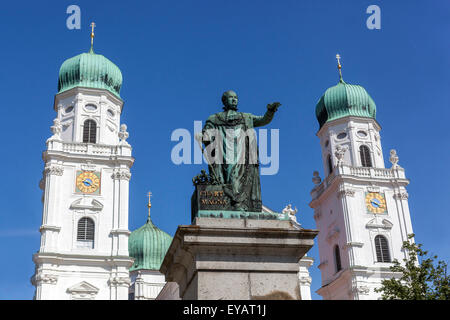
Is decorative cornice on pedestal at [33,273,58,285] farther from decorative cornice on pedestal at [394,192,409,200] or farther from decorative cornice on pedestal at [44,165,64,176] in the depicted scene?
decorative cornice on pedestal at [394,192,409,200]

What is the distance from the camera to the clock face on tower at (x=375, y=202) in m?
53.7

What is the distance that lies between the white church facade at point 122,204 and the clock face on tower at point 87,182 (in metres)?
0.08

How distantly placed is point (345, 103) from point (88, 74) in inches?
948

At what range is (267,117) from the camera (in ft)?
34.2

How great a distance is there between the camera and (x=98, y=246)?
150 ft

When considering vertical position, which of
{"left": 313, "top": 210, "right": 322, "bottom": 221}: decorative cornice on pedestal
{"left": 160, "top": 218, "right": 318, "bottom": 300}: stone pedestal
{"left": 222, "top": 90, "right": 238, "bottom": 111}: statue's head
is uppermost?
{"left": 313, "top": 210, "right": 322, "bottom": 221}: decorative cornice on pedestal

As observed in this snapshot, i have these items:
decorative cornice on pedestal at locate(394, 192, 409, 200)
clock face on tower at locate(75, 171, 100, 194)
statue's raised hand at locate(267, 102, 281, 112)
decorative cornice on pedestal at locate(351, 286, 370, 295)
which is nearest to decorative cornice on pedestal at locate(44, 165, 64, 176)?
clock face on tower at locate(75, 171, 100, 194)

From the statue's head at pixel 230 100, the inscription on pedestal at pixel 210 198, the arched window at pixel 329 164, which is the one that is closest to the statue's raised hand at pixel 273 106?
the statue's head at pixel 230 100

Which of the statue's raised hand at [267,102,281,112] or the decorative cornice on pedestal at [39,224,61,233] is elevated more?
the decorative cornice on pedestal at [39,224,61,233]

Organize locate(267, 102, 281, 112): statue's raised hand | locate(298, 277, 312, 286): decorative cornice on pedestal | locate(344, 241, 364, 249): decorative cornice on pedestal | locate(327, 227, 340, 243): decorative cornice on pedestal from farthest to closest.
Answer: locate(327, 227, 340, 243): decorative cornice on pedestal → locate(344, 241, 364, 249): decorative cornice on pedestal → locate(298, 277, 312, 286): decorative cornice on pedestal → locate(267, 102, 281, 112): statue's raised hand

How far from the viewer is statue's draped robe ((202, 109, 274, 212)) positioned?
9.80 m

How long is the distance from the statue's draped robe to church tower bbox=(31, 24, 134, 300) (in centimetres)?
3434

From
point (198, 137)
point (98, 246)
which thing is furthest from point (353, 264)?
point (198, 137)
